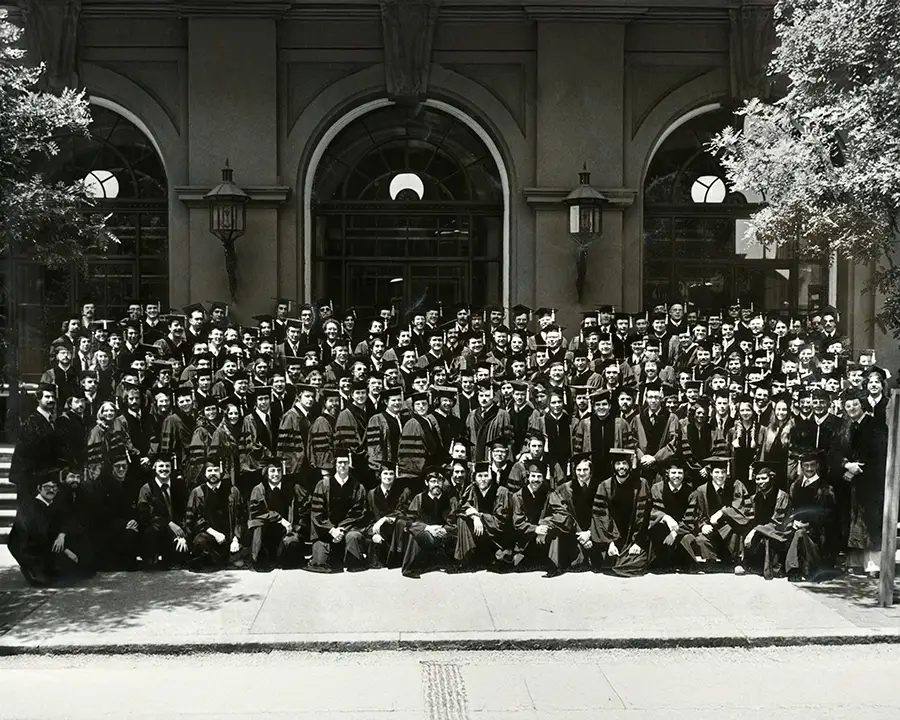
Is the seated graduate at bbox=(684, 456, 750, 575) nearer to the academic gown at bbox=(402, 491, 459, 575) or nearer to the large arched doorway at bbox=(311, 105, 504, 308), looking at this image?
the academic gown at bbox=(402, 491, 459, 575)

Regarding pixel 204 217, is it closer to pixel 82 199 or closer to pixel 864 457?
pixel 82 199

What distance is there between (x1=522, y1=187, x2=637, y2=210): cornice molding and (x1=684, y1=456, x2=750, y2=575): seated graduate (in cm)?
419

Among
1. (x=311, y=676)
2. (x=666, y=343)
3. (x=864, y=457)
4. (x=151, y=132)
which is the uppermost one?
(x=151, y=132)

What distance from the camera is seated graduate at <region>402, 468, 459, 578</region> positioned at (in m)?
8.10

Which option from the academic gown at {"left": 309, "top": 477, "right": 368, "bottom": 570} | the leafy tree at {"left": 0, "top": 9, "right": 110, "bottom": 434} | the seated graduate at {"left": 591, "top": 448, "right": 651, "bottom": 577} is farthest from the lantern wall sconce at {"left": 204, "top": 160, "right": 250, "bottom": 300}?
the seated graduate at {"left": 591, "top": 448, "right": 651, "bottom": 577}

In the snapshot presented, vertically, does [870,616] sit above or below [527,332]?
below

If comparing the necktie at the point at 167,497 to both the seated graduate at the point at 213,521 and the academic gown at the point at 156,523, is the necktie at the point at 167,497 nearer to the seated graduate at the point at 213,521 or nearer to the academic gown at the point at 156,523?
the academic gown at the point at 156,523

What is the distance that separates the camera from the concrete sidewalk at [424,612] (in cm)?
651

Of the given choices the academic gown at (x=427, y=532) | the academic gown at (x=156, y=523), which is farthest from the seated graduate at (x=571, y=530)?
the academic gown at (x=156, y=523)

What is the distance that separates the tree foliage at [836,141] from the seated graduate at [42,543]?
778 cm

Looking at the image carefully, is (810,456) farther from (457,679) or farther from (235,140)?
(235,140)

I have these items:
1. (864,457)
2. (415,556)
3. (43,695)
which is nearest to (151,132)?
(415,556)

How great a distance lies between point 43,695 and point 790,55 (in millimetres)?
8753

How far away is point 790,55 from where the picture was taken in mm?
8594
